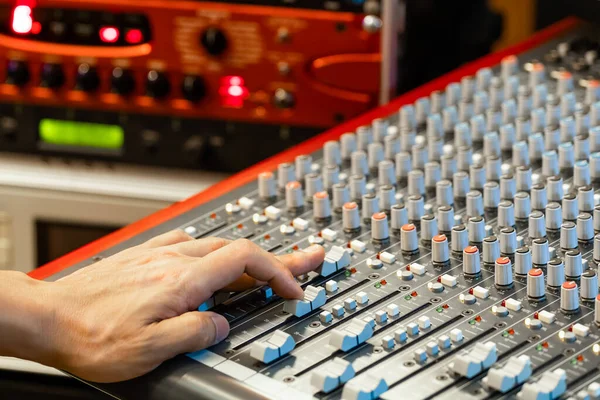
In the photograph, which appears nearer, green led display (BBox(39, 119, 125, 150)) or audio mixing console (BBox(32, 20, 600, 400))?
audio mixing console (BBox(32, 20, 600, 400))

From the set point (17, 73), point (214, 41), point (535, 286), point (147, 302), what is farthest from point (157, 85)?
point (535, 286)

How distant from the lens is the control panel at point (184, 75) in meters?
1.80

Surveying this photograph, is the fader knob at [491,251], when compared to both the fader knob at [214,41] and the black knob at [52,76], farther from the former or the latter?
the black knob at [52,76]

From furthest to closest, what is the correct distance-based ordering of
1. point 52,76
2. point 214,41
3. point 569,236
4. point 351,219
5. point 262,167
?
1. point 52,76
2. point 214,41
3. point 262,167
4. point 351,219
5. point 569,236

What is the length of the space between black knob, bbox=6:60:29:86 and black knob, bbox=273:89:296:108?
0.43 meters

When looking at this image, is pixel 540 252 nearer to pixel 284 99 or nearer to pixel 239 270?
pixel 239 270

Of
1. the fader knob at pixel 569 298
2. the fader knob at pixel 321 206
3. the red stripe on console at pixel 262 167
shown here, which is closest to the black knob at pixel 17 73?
the red stripe on console at pixel 262 167

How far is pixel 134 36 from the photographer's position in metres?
1.89

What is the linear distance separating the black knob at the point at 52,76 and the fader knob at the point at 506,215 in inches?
37.2

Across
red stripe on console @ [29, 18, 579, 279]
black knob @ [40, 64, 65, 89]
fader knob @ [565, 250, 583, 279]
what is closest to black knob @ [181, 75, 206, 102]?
black knob @ [40, 64, 65, 89]

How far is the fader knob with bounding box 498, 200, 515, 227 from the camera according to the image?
1233mm

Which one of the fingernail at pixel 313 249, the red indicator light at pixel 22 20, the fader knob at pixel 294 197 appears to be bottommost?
the fader knob at pixel 294 197

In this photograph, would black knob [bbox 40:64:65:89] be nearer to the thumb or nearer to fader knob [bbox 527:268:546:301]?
the thumb

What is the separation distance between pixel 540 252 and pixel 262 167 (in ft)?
1.47
